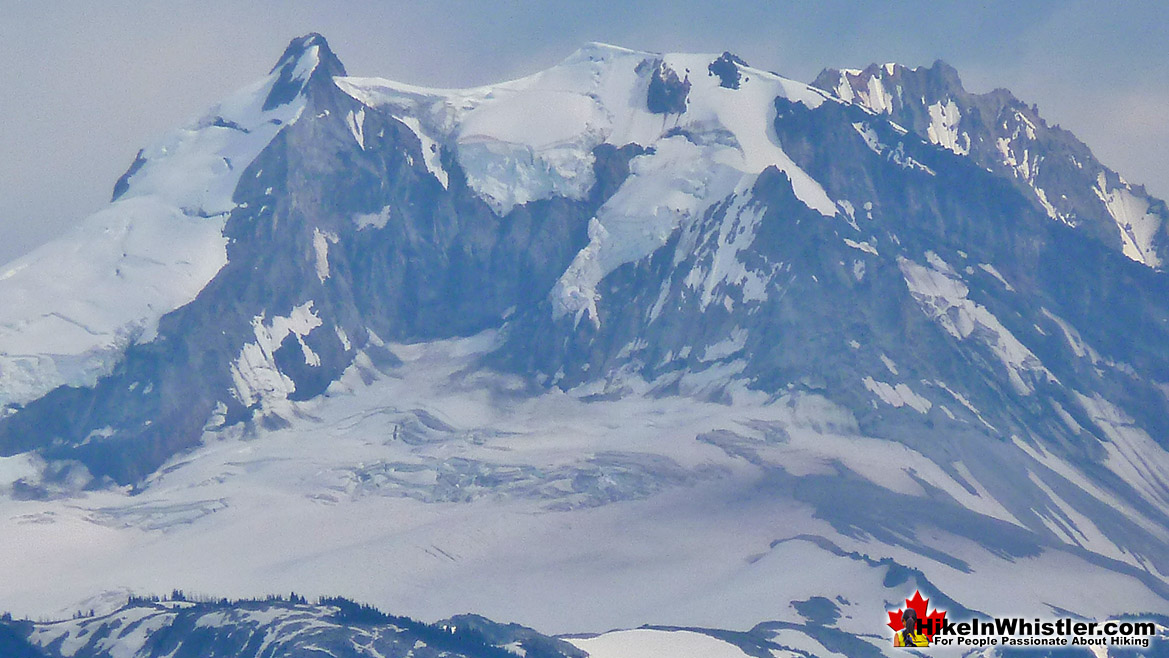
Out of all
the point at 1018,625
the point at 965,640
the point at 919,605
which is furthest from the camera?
the point at 919,605

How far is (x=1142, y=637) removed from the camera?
170 metres

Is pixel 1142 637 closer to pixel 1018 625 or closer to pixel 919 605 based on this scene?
pixel 1018 625

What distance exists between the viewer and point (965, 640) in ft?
543

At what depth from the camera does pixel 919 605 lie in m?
193

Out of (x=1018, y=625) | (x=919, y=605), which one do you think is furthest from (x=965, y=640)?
(x=919, y=605)

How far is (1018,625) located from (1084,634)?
25.4ft

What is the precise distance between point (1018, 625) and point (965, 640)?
12.1 metres

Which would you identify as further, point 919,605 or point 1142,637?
point 919,605

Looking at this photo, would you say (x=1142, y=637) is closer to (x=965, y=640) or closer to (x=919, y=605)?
(x=965, y=640)

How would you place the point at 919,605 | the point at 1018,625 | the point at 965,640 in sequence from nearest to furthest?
the point at 965,640 < the point at 1018,625 < the point at 919,605

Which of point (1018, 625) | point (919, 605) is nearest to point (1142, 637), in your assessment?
point (1018, 625)

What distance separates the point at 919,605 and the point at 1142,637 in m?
25.5

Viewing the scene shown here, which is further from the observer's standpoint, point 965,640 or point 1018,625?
point 1018,625

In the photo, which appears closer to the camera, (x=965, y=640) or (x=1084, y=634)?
(x=965, y=640)
